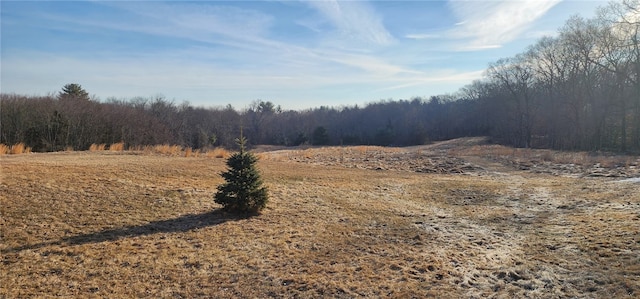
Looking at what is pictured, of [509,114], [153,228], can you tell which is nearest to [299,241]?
[153,228]

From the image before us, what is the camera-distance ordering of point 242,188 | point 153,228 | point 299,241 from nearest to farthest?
point 299,241 → point 153,228 → point 242,188

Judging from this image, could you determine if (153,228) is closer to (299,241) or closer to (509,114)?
(299,241)

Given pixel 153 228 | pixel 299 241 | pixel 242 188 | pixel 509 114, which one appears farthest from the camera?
A: pixel 509 114

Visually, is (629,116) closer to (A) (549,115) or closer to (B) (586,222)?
(A) (549,115)

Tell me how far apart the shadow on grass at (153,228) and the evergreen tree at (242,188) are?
28cm

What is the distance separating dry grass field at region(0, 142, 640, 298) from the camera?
5.79 meters

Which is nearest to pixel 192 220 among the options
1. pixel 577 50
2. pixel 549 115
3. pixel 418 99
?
pixel 577 50

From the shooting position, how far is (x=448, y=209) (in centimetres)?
1249

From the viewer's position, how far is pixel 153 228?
332 inches

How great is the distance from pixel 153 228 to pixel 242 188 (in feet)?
8.19

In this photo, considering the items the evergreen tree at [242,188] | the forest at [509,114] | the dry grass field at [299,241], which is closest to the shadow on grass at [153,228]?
the dry grass field at [299,241]

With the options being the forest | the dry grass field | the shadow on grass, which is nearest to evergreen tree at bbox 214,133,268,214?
the shadow on grass

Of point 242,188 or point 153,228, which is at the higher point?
point 242,188

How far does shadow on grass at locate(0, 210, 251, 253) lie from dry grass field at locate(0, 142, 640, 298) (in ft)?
0.12
